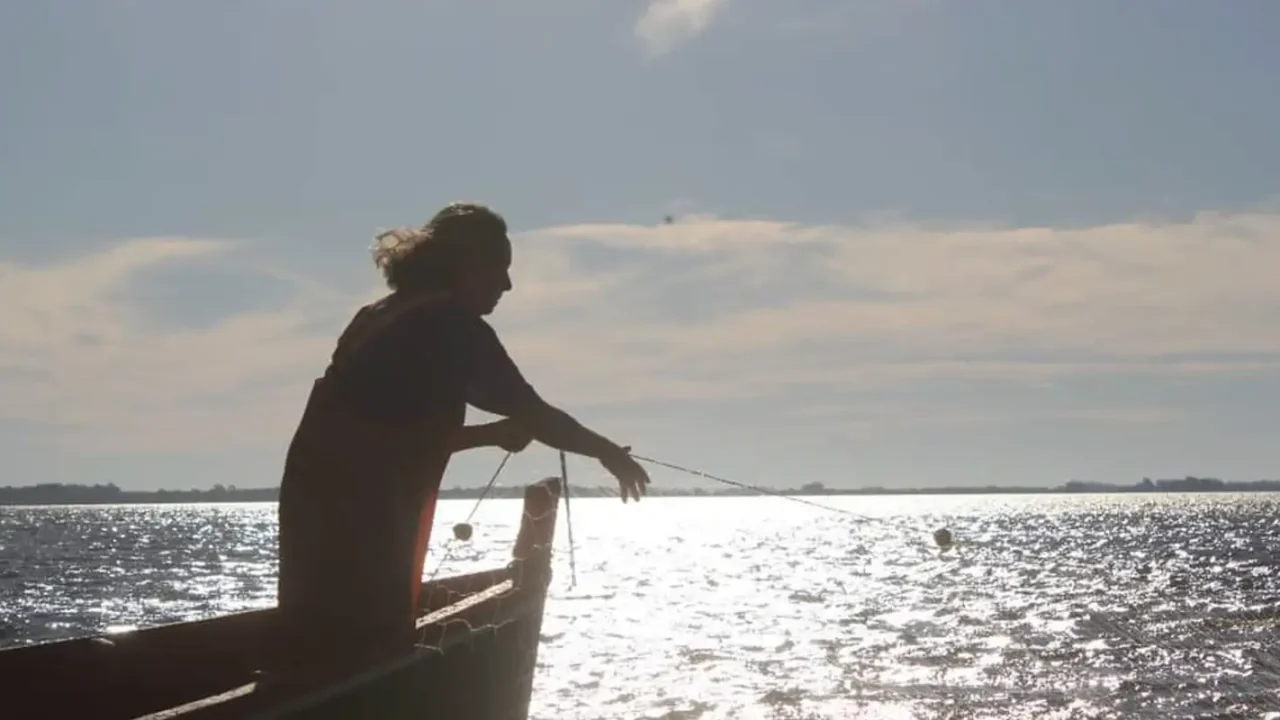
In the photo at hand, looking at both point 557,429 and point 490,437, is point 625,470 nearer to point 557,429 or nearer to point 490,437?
point 557,429

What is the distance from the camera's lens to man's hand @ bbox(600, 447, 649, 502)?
4918 millimetres

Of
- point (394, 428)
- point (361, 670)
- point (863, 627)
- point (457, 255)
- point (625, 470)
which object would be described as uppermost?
point (457, 255)

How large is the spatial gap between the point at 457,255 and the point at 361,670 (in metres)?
1.60

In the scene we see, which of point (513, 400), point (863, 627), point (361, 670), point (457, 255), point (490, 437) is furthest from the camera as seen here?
point (863, 627)

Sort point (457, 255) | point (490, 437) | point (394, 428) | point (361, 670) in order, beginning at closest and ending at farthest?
point (394, 428) → point (457, 255) → point (361, 670) → point (490, 437)

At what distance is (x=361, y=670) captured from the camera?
16.9ft

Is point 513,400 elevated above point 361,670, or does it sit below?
above

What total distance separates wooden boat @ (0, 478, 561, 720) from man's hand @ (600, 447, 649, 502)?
4.03ft

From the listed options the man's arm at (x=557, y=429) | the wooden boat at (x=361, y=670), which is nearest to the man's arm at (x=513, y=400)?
the man's arm at (x=557, y=429)

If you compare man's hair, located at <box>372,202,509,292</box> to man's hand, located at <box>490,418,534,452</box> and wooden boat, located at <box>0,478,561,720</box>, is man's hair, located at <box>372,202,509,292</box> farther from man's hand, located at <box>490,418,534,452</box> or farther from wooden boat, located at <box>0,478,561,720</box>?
wooden boat, located at <box>0,478,561,720</box>

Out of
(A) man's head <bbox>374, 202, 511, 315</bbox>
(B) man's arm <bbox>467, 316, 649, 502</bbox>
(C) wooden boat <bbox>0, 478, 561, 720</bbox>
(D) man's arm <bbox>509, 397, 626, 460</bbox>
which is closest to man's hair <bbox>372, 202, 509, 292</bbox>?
(A) man's head <bbox>374, 202, 511, 315</bbox>

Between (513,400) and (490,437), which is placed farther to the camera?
(490,437)

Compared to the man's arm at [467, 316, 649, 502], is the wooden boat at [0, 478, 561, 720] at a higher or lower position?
lower

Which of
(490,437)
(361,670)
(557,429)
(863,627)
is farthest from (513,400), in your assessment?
(863,627)
